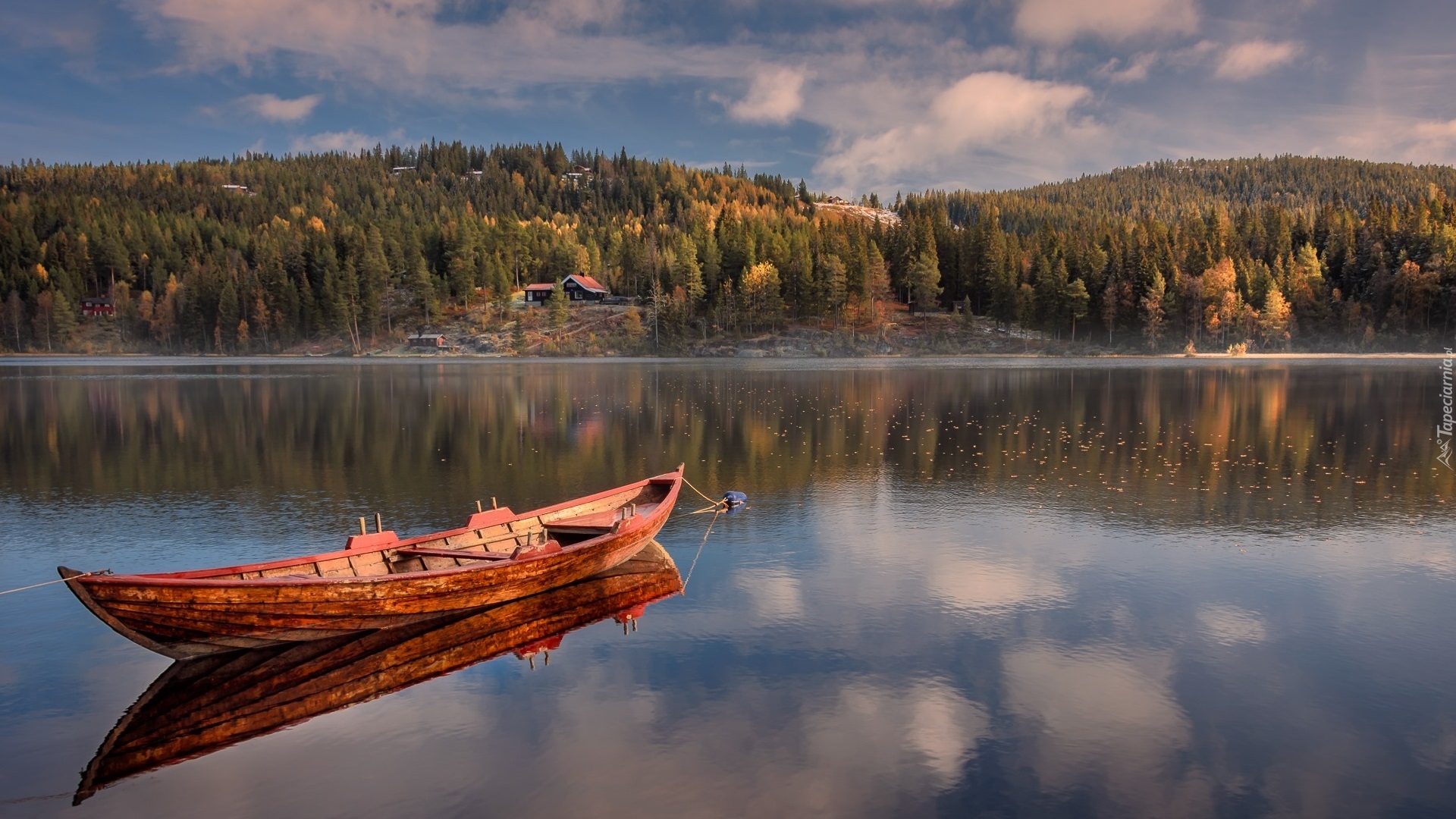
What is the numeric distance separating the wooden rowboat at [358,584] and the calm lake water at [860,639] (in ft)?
4.34

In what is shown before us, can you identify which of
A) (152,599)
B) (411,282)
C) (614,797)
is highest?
(411,282)

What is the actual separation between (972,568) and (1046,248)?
145305 millimetres

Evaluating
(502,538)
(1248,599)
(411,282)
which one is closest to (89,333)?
(411,282)

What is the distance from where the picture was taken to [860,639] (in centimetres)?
1705

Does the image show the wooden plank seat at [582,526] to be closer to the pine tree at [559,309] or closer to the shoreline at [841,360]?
the shoreline at [841,360]

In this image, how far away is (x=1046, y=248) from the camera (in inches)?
6088

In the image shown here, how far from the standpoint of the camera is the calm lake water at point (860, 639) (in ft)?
39.8

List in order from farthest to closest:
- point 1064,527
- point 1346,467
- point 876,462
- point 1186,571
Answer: point 876,462
point 1346,467
point 1064,527
point 1186,571

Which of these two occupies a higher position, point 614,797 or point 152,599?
point 152,599

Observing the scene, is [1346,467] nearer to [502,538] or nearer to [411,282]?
[502,538]

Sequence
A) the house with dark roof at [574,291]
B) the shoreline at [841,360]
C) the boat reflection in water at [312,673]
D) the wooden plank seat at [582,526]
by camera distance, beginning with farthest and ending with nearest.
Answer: the house with dark roof at [574,291]
the shoreline at [841,360]
the wooden plank seat at [582,526]
the boat reflection in water at [312,673]

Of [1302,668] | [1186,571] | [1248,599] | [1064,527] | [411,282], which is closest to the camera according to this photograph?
[1302,668]

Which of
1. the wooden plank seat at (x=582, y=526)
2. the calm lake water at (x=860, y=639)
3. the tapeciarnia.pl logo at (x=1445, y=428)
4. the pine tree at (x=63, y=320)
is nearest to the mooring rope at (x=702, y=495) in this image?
the calm lake water at (x=860, y=639)

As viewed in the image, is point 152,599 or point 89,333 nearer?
point 152,599
